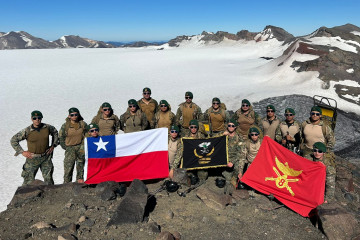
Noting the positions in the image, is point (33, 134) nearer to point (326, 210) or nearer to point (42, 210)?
point (42, 210)

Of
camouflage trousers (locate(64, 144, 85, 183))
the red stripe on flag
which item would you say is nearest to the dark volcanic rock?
the red stripe on flag

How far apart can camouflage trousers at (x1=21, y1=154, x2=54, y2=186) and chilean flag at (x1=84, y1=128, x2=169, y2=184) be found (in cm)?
192

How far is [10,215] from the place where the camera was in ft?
23.7

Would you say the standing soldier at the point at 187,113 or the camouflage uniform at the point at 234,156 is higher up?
the standing soldier at the point at 187,113

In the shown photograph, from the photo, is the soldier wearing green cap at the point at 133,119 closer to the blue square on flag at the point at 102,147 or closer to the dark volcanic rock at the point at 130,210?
the blue square on flag at the point at 102,147

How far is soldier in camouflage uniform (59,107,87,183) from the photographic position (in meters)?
8.81

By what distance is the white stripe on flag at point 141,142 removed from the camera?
8.73 meters

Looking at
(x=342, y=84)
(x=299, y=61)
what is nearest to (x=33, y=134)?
(x=342, y=84)

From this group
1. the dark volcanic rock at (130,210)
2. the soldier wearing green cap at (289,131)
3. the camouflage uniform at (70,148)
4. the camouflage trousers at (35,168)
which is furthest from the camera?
the soldier wearing green cap at (289,131)

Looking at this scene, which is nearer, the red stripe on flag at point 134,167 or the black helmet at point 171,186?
the black helmet at point 171,186

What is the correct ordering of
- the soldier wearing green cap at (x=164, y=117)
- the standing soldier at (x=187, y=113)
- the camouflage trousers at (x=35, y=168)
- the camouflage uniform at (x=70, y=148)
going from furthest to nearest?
1. the standing soldier at (x=187, y=113)
2. the soldier wearing green cap at (x=164, y=117)
3. the camouflage uniform at (x=70, y=148)
4. the camouflage trousers at (x=35, y=168)

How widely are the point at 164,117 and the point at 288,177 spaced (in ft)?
16.7

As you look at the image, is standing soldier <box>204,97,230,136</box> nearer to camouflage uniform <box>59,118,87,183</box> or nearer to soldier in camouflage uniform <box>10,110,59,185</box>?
camouflage uniform <box>59,118,87,183</box>

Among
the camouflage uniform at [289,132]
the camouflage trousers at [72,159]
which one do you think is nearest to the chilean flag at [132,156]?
the camouflage trousers at [72,159]
